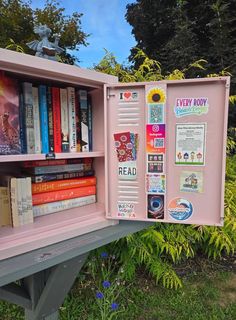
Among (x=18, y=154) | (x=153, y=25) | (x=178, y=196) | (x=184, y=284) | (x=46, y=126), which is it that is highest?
(x=153, y=25)

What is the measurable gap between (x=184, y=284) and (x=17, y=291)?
1550 millimetres

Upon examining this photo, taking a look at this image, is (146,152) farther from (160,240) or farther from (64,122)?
(160,240)

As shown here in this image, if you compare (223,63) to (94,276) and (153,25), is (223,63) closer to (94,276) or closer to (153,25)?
(153,25)

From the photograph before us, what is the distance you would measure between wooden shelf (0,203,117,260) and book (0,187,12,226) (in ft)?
0.12

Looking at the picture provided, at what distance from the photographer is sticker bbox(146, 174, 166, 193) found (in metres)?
1.08

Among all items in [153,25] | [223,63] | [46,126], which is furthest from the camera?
[153,25]

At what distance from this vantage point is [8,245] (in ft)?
2.93

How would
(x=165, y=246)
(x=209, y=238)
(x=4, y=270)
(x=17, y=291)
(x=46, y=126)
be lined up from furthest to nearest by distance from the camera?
(x=209, y=238), (x=165, y=246), (x=17, y=291), (x=46, y=126), (x=4, y=270)

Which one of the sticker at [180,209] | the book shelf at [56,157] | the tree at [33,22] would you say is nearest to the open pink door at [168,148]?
the sticker at [180,209]

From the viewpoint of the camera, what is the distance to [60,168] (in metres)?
1.25

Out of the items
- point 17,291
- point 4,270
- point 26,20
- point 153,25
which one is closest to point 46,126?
point 4,270

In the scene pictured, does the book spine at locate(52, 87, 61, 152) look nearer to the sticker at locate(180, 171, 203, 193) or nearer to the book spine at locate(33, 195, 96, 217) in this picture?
the book spine at locate(33, 195, 96, 217)

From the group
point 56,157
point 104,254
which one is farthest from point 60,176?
point 104,254

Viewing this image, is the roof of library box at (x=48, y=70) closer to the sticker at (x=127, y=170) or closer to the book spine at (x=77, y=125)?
the book spine at (x=77, y=125)
